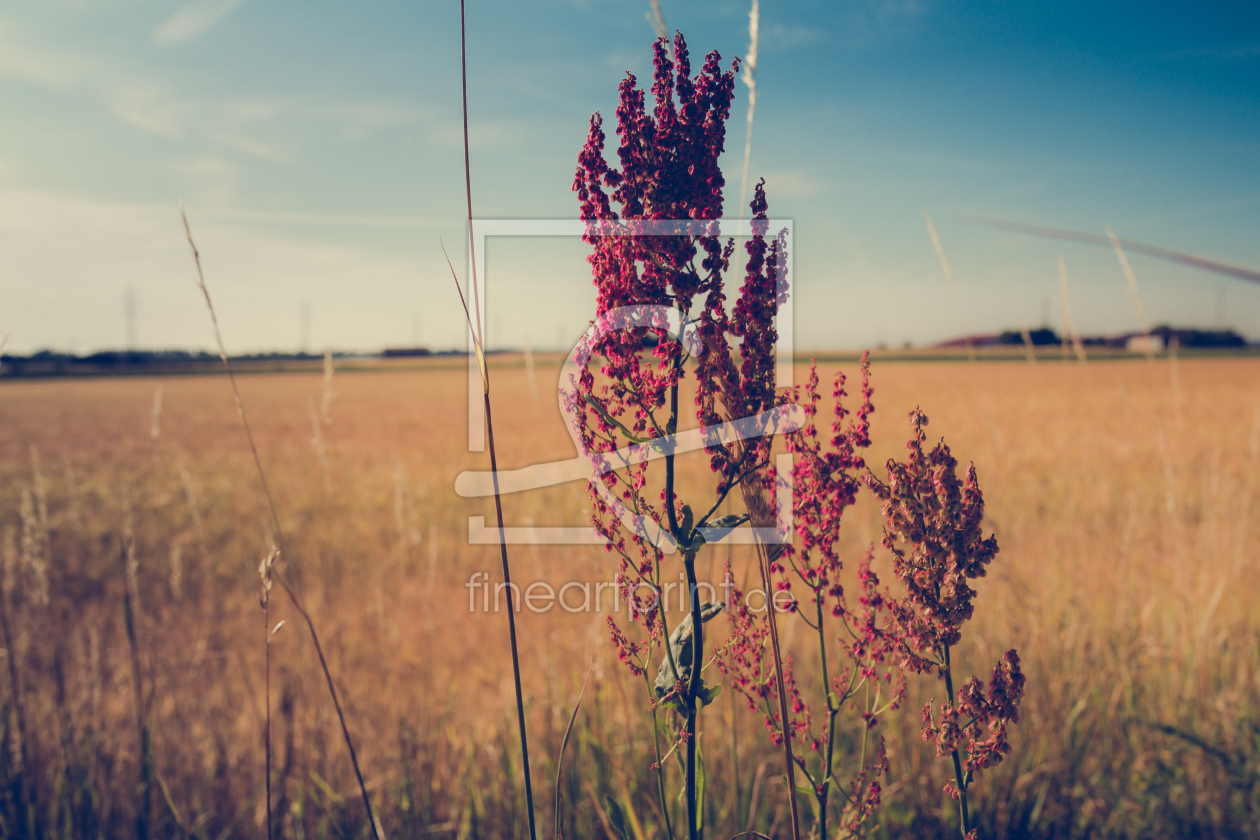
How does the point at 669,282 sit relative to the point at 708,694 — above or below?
above

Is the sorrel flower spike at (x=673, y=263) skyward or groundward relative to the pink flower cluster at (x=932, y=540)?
skyward

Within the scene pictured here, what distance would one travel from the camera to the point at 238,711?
4.03 meters

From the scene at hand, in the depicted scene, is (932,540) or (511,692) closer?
(932,540)

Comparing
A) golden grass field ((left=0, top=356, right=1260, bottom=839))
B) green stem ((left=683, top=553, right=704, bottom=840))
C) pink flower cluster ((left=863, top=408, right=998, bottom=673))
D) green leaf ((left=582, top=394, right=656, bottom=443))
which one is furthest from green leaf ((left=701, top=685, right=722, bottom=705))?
green leaf ((left=582, top=394, right=656, bottom=443))

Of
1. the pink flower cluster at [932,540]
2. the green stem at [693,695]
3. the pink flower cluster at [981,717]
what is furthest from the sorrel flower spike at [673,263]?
the pink flower cluster at [981,717]

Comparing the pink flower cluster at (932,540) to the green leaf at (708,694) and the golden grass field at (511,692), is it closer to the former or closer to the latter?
the green leaf at (708,694)

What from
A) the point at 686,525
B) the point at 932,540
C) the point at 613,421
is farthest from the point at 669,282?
the point at 932,540

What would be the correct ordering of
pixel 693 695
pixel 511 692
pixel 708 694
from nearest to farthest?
pixel 693 695 < pixel 708 694 < pixel 511 692

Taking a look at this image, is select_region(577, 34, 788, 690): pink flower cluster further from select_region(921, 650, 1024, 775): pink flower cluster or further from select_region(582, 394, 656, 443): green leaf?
select_region(921, 650, 1024, 775): pink flower cluster

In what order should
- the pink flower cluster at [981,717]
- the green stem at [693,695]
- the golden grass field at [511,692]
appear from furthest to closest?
the golden grass field at [511,692] < the pink flower cluster at [981,717] < the green stem at [693,695]

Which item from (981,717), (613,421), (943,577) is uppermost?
(613,421)

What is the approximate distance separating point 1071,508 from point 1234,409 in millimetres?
22019

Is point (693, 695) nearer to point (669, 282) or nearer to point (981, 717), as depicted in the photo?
point (981, 717)

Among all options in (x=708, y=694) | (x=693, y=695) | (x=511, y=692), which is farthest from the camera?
(x=511, y=692)
